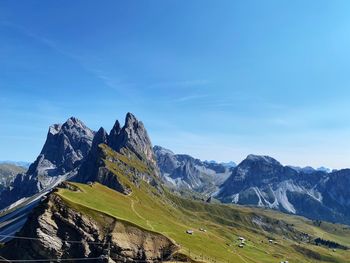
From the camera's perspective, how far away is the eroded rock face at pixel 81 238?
140375 mm

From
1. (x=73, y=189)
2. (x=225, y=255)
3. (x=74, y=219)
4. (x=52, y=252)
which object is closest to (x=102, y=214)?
(x=74, y=219)

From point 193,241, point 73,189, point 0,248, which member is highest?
point 73,189

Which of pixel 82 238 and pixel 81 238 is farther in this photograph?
pixel 81 238

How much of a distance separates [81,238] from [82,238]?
0.48 meters

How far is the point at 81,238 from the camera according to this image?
145m

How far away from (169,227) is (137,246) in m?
40.2

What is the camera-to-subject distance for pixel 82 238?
14500cm

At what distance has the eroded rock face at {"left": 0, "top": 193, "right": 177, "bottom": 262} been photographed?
5527 inches

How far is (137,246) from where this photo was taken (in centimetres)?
14150

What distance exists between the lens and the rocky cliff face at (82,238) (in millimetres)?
140375

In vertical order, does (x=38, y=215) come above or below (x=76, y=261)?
above

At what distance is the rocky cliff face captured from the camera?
461 feet

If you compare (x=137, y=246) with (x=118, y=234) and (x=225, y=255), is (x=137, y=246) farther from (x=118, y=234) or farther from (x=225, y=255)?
(x=225, y=255)

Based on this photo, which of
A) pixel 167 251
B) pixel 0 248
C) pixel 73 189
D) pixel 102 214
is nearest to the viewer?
pixel 167 251
